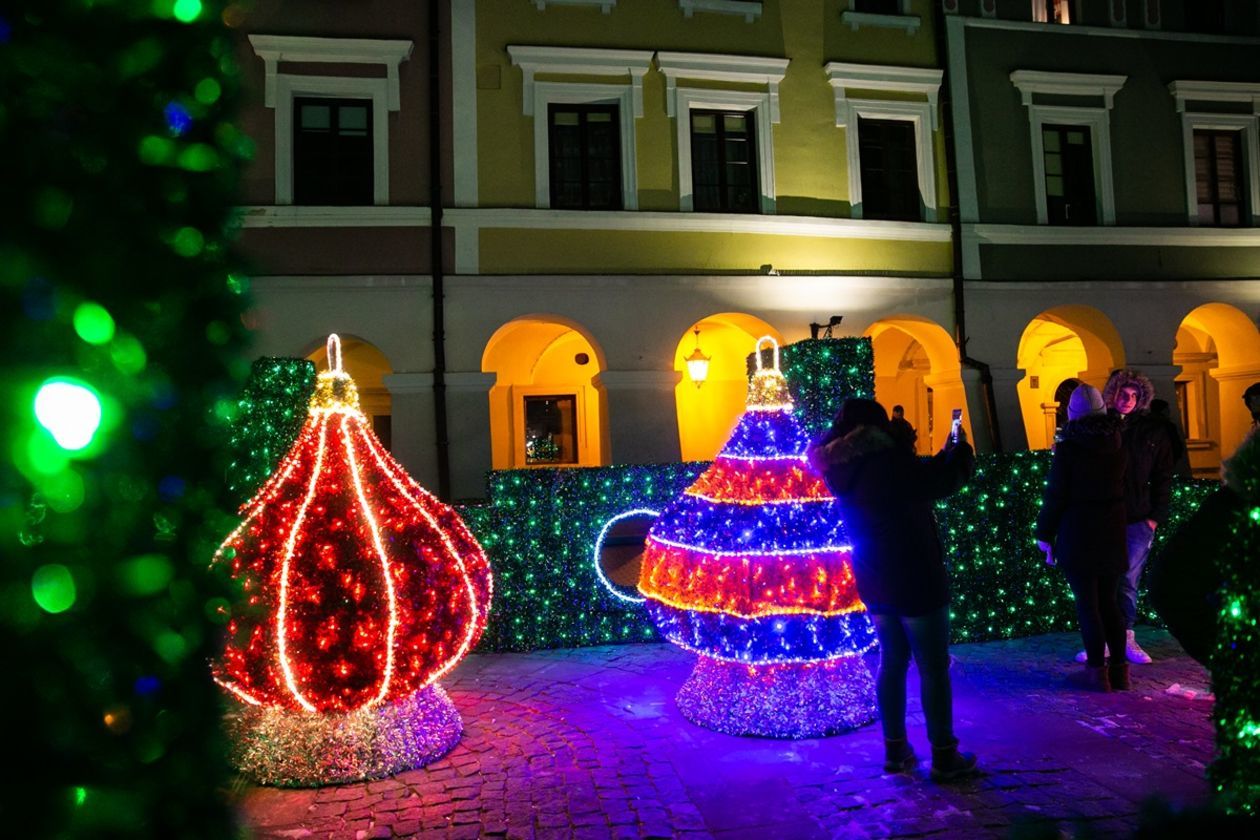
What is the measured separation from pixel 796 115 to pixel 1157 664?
9652 mm

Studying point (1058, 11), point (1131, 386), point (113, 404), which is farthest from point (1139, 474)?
point (1058, 11)

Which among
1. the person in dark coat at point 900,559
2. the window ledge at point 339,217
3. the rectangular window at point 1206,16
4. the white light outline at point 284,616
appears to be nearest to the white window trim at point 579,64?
the window ledge at point 339,217

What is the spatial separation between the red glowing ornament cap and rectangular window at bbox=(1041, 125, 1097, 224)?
13.1 m

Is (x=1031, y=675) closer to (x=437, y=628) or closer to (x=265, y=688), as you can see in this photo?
(x=437, y=628)

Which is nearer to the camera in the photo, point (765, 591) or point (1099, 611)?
point (765, 591)

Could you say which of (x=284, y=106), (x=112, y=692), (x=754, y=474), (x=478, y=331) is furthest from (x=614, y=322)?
(x=112, y=692)

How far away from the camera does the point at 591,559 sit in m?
7.21

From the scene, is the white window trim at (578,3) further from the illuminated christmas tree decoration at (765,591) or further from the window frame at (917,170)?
the illuminated christmas tree decoration at (765,591)

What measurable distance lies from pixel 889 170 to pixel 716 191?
120 inches

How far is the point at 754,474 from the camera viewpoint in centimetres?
507

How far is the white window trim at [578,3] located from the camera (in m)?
12.2

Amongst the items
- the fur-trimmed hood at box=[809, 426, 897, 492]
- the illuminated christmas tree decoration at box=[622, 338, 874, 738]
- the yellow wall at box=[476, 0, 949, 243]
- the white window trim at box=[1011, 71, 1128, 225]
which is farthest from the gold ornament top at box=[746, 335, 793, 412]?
the white window trim at box=[1011, 71, 1128, 225]

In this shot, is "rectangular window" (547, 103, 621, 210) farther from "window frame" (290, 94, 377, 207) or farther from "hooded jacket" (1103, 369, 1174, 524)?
"hooded jacket" (1103, 369, 1174, 524)

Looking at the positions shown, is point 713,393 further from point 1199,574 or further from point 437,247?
point 1199,574
